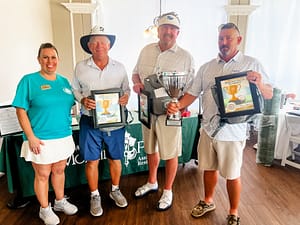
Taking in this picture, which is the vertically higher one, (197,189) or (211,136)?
(211,136)

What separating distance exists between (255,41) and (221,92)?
9.26 ft

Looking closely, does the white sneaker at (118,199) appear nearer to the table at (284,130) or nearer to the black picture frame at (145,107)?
the black picture frame at (145,107)

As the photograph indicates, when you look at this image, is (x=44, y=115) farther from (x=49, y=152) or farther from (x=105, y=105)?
(x=105, y=105)

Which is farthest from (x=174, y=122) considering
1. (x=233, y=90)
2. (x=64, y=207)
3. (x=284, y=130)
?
(x=284, y=130)

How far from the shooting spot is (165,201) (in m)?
2.20

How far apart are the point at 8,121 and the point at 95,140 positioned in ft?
2.39

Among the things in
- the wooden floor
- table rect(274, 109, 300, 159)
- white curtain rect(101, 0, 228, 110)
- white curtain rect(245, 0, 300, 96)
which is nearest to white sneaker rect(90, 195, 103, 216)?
the wooden floor

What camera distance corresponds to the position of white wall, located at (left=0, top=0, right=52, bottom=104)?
257 cm

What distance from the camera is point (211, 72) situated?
70.4 inches

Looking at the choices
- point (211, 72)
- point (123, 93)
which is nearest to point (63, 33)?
point (123, 93)

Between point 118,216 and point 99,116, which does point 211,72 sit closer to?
point 99,116

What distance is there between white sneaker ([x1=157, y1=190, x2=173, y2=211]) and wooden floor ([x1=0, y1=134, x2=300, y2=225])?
49 millimetres

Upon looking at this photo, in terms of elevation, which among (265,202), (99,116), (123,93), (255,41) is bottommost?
(265,202)

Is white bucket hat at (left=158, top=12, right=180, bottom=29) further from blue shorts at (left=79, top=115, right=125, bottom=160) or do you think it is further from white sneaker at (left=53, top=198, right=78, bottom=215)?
white sneaker at (left=53, top=198, right=78, bottom=215)
